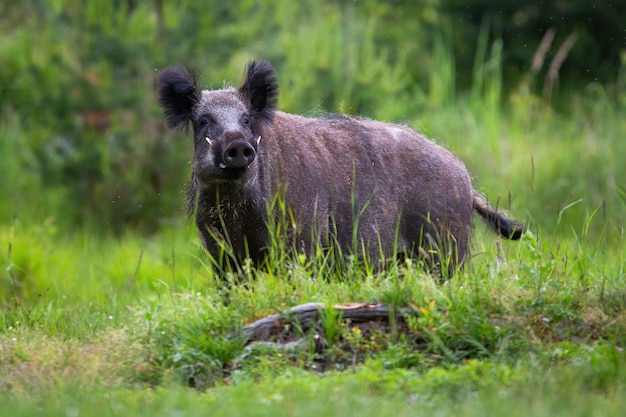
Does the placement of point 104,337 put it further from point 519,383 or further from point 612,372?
point 612,372

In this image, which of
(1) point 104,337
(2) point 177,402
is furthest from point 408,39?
(2) point 177,402

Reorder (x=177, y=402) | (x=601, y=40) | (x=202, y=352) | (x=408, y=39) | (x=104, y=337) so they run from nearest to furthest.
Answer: (x=177, y=402), (x=202, y=352), (x=104, y=337), (x=601, y=40), (x=408, y=39)

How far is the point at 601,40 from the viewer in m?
19.6

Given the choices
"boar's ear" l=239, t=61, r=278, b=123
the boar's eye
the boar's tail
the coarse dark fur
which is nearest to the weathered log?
the coarse dark fur

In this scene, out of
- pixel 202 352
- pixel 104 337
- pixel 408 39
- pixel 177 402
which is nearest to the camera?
pixel 177 402

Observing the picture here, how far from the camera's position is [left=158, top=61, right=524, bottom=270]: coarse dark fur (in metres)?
8.09

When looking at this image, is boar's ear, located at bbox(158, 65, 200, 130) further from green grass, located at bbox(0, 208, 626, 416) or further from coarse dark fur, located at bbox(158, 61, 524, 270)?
green grass, located at bbox(0, 208, 626, 416)

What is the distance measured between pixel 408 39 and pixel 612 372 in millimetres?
15797

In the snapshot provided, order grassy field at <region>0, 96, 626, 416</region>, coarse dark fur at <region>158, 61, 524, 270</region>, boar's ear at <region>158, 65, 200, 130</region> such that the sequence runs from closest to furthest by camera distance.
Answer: grassy field at <region>0, 96, 626, 416</region>
coarse dark fur at <region>158, 61, 524, 270</region>
boar's ear at <region>158, 65, 200, 130</region>

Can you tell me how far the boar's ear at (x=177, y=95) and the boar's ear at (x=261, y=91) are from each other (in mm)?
415

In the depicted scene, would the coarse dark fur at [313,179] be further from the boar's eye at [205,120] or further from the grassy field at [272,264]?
the grassy field at [272,264]

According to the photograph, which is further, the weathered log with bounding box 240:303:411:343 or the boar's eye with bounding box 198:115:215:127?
the boar's eye with bounding box 198:115:215:127

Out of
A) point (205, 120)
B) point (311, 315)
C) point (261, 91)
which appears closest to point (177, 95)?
point (205, 120)

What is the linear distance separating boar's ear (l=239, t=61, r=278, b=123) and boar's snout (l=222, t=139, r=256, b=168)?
80cm
